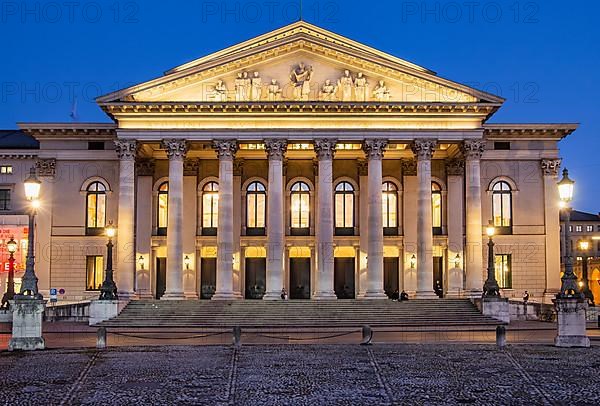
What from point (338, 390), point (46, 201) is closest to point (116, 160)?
point (46, 201)

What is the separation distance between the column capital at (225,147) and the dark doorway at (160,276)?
10.4m

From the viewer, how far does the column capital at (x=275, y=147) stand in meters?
52.3

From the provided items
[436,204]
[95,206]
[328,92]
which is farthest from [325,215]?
[95,206]

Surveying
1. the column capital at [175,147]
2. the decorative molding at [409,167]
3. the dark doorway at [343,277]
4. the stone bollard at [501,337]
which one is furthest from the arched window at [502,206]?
the stone bollard at [501,337]

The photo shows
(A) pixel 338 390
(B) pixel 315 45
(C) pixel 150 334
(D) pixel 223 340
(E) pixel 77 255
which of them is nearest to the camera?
(A) pixel 338 390

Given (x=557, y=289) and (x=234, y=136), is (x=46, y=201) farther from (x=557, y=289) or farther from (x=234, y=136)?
(x=557, y=289)

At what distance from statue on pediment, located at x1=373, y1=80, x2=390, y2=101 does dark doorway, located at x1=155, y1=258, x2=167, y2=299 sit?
18.9m

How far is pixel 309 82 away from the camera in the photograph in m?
52.6

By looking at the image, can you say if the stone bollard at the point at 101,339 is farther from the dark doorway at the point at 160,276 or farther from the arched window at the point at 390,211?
the arched window at the point at 390,211

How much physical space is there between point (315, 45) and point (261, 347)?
25967 mm

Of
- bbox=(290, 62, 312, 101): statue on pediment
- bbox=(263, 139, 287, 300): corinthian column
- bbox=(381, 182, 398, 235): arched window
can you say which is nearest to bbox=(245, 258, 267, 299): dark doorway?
bbox=(263, 139, 287, 300): corinthian column

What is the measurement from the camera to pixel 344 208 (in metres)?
59.3

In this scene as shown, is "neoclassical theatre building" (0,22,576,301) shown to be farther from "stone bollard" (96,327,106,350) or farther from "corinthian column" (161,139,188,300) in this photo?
"stone bollard" (96,327,106,350)

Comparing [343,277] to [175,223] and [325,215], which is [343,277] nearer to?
[325,215]
